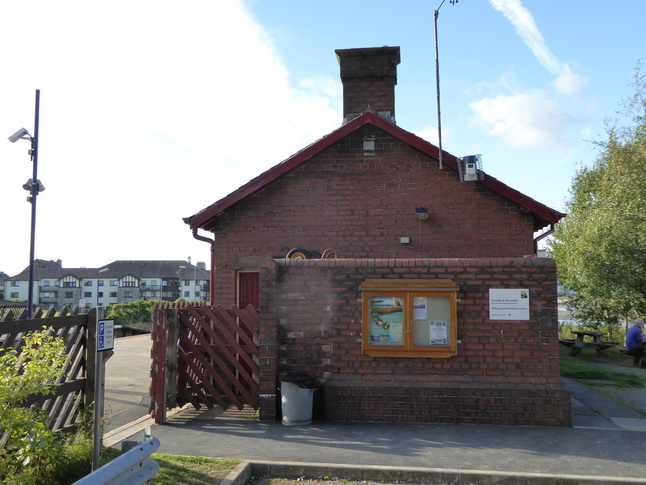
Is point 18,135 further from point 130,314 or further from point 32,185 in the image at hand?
point 130,314

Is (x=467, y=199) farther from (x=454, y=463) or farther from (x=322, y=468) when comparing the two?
(x=322, y=468)

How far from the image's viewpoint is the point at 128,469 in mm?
3486

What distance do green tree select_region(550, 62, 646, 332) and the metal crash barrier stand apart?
18733 mm

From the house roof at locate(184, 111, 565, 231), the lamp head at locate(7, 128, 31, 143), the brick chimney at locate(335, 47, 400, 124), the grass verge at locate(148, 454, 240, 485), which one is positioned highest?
the brick chimney at locate(335, 47, 400, 124)

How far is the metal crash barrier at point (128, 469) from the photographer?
124 inches

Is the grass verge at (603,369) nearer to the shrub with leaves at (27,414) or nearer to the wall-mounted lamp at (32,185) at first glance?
the shrub with leaves at (27,414)

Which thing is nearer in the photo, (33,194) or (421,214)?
(421,214)

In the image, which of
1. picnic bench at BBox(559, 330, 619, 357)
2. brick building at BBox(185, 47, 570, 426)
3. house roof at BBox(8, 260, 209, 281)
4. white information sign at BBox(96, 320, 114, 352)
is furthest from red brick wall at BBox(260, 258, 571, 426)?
house roof at BBox(8, 260, 209, 281)

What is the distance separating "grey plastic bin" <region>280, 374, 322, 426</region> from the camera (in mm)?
7260

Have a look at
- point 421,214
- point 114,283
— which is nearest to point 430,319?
point 421,214

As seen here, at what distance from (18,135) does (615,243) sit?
63.8 feet

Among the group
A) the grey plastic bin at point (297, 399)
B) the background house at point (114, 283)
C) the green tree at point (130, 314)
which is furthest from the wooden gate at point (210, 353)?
the background house at point (114, 283)

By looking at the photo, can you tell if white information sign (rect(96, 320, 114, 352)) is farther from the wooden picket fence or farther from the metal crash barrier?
the metal crash barrier

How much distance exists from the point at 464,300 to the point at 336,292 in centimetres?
188
